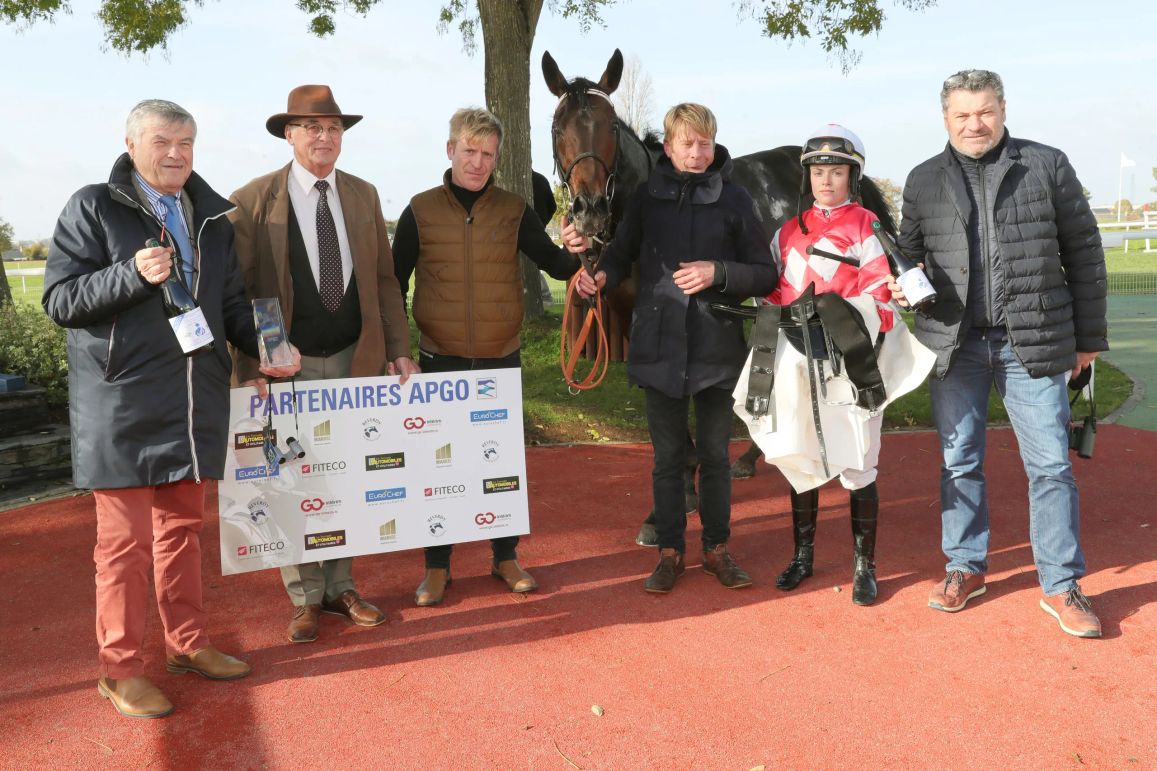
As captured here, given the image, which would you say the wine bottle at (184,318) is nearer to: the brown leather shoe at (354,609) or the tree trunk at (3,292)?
the brown leather shoe at (354,609)

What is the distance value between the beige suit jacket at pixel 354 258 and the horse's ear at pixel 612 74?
1.71 m

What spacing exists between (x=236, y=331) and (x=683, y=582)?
97.9 inches

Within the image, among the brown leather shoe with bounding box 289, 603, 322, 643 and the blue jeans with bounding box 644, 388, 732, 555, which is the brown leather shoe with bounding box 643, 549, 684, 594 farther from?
the brown leather shoe with bounding box 289, 603, 322, 643

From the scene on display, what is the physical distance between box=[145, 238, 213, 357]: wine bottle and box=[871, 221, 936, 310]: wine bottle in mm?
2787

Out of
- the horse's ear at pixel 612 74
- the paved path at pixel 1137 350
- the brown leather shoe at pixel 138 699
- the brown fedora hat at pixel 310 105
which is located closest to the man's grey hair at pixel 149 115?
the brown fedora hat at pixel 310 105

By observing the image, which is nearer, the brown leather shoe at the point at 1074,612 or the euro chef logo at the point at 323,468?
the brown leather shoe at the point at 1074,612

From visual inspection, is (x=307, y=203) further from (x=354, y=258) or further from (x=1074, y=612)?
(x=1074, y=612)

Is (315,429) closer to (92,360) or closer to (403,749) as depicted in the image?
(92,360)

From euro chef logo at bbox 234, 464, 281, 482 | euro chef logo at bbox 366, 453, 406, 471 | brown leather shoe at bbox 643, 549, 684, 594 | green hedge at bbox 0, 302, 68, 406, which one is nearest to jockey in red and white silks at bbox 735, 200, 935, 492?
brown leather shoe at bbox 643, 549, 684, 594

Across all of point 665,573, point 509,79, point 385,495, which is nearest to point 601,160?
point 385,495

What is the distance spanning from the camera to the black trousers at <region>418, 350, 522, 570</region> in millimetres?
4461

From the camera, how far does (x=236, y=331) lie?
3795 millimetres

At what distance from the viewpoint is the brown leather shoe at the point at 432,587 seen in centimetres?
444

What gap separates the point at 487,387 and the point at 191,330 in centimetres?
153
